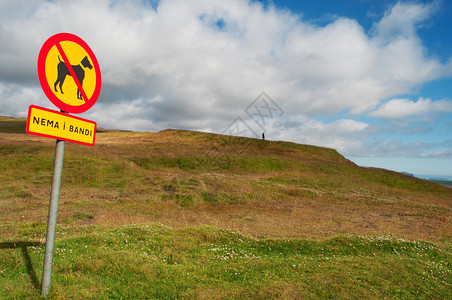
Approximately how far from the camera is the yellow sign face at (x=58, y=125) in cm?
431

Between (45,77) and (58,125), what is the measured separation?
84 centimetres

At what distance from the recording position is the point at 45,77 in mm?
4562

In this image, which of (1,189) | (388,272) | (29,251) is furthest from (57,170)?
(1,189)

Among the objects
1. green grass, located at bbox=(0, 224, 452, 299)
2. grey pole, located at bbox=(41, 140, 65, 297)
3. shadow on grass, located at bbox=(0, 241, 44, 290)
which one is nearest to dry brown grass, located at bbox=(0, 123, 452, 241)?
green grass, located at bbox=(0, 224, 452, 299)

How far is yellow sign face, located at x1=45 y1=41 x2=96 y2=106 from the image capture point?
470cm

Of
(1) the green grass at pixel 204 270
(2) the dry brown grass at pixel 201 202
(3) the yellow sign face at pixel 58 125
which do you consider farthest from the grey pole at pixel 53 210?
(2) the dry brown grass at pixel 201 202

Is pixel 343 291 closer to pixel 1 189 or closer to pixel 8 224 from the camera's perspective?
pixel 8 224

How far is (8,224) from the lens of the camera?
1202cm

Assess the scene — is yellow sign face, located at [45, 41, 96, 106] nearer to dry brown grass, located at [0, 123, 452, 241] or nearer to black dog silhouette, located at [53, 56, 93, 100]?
black dog silhouette, located at [53, 56, 93, 100]

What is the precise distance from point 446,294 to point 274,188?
80.5ft

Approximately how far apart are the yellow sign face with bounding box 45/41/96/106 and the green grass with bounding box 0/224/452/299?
3853 mm

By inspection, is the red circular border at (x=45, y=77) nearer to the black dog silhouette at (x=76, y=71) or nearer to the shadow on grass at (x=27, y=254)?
the black dog silhouette at (x=76, y=71)

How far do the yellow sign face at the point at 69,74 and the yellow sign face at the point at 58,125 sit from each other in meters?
0.34

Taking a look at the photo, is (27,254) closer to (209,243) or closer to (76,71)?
(76,71)
